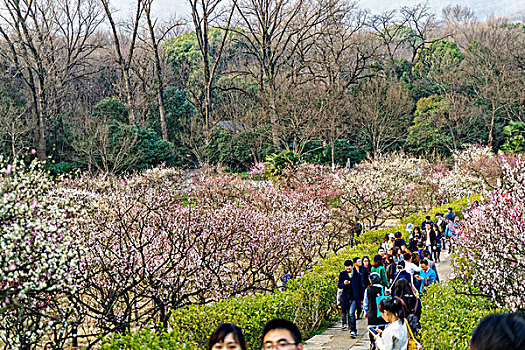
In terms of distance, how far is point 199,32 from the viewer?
33.2 meters

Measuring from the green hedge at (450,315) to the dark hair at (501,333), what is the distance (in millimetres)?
4253

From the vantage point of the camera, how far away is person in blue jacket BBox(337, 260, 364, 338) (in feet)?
28.0

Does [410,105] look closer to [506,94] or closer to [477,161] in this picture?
[506,94]

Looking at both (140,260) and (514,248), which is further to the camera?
(140,260)

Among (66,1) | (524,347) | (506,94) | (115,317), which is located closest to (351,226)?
(115,317)

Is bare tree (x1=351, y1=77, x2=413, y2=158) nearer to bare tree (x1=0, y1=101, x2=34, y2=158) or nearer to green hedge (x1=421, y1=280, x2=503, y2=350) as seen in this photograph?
bare tree (x1=0, y1=101, x2=34, y2=158)

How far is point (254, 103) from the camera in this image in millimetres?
37812

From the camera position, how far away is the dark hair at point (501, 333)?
187cm

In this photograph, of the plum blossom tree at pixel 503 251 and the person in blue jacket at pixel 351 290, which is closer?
the plum blossom tree at pixel 503 251

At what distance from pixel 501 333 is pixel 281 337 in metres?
1.31

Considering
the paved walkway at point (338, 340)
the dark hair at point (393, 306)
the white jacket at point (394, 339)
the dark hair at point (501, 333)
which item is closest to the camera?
the dark hair at point (501, 333)

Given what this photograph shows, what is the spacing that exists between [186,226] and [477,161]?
2027cm

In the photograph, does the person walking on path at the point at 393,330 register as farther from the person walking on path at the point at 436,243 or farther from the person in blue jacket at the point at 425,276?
the person walking on path at the point at 436,243

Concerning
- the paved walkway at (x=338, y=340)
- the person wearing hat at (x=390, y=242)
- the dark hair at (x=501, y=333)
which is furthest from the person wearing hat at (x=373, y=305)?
the dark hair at (x=501, y=333)
